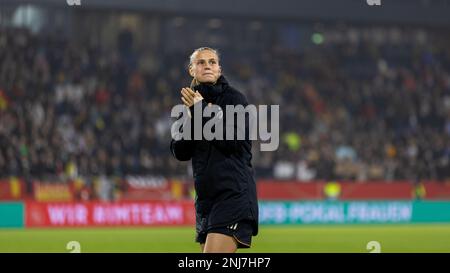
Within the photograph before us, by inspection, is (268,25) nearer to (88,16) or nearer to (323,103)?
(323,103)

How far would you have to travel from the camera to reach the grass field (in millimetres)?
17516

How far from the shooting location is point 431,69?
36.7 m

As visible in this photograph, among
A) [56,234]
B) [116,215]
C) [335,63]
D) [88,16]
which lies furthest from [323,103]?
[56,234]

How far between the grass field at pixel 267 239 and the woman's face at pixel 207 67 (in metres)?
10.3

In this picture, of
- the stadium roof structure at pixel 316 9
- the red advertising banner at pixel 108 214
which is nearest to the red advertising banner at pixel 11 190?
the red advertising banner at pixel 108 214

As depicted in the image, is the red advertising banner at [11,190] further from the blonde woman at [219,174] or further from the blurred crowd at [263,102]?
the blonde woman at [219,174]

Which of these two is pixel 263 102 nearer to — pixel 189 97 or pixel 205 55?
pixel 205 55

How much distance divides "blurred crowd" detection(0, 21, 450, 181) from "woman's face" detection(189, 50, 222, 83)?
19075 millimetres

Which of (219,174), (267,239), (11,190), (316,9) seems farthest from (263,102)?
(219,174)

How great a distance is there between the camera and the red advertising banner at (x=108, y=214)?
912 inches

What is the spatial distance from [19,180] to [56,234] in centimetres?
410

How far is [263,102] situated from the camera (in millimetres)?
33000

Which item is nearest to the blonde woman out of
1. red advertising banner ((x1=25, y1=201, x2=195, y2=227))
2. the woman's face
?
the woman's face

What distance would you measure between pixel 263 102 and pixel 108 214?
10.6m
